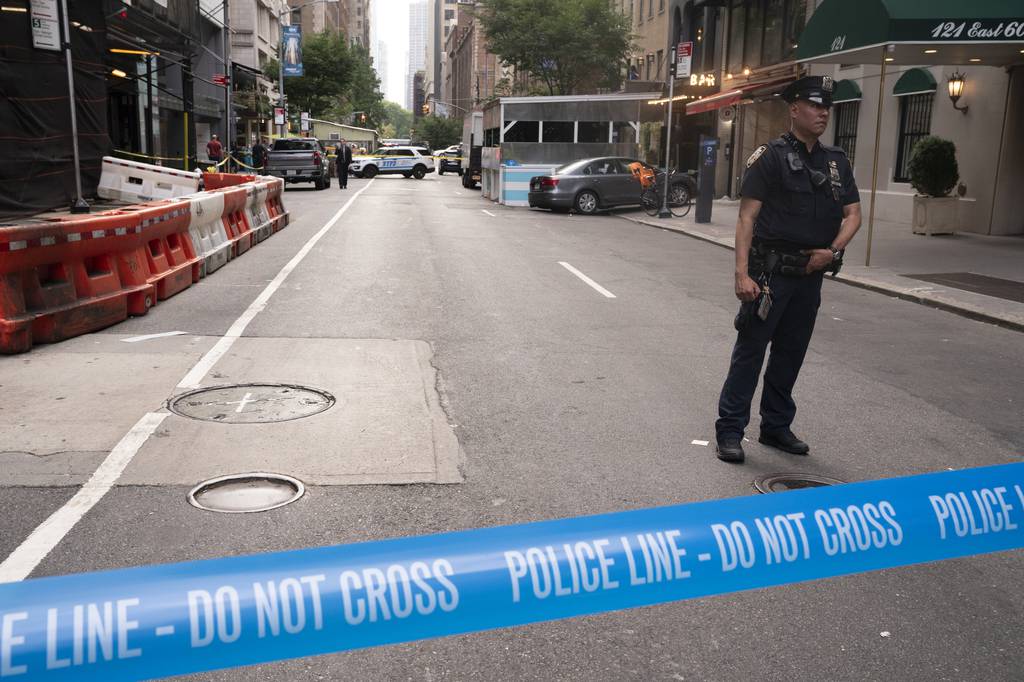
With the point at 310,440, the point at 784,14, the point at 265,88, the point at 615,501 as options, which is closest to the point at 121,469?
the point at 310,440

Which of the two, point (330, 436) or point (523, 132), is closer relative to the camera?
point (330, 436)

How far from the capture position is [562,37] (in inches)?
2020

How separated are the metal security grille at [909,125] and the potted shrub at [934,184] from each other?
2.76 metres

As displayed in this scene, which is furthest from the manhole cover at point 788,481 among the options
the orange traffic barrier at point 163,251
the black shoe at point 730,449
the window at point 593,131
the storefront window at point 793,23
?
the window at point 593,131

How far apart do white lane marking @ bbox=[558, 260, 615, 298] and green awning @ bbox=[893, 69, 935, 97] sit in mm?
10813

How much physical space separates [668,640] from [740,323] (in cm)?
250

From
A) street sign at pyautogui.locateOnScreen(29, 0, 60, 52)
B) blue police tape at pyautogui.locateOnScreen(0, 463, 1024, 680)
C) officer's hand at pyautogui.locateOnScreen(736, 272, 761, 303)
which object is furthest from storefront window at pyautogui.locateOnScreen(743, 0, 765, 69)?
blue police tape at pyautogui.locateOnScreen(0, 463, 1024, 680)

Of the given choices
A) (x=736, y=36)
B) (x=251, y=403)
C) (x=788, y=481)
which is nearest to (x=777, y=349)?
(x=788, y=481)

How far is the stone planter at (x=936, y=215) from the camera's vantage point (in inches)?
757

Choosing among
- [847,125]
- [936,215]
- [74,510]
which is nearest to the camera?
[74,510]

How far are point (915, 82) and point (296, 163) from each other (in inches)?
975

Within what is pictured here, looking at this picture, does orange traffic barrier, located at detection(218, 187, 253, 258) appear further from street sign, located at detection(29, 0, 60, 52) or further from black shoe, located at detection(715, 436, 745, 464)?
black shoe, located at detection(715, 436, 745, 464)

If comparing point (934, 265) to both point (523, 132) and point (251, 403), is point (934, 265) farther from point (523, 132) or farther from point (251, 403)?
point (523, 132)

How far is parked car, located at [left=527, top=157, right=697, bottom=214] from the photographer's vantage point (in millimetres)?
27109
